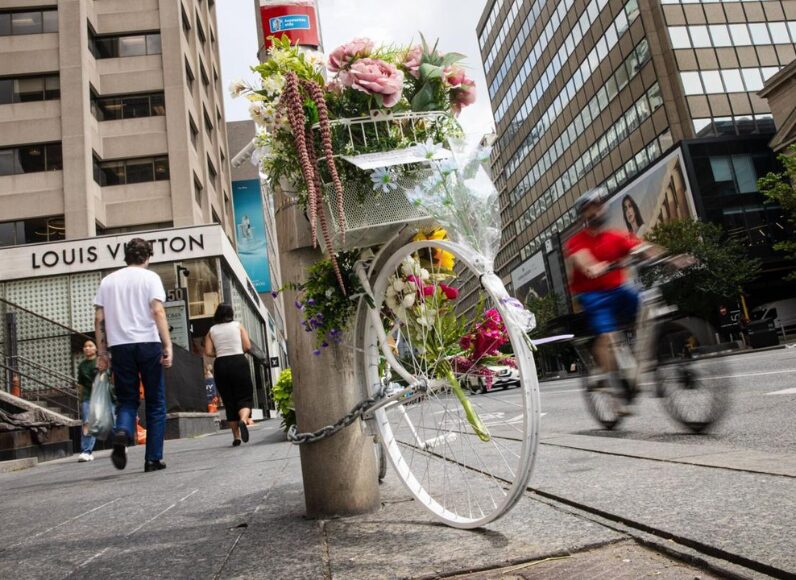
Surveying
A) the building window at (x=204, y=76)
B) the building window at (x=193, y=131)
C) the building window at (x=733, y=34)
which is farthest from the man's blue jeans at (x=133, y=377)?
the building window at (x=733, y=34)

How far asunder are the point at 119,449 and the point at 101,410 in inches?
14.2

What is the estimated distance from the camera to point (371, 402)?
270cm

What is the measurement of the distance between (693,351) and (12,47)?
31.3m

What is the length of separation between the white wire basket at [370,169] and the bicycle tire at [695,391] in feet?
9.24

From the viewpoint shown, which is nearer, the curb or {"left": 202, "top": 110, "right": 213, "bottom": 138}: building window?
the curb

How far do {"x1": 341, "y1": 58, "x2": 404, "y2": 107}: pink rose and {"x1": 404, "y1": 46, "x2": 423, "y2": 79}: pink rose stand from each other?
0.13 metres

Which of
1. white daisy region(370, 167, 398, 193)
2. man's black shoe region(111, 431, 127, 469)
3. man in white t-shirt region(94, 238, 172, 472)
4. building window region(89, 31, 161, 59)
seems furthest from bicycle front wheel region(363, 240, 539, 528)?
building window region(89, 31, 161, 59)

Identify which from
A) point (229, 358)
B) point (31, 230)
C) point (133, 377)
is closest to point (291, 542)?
point (133, 377)

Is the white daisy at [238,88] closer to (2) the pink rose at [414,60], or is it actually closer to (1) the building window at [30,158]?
(2) the pink rose at [414,60]

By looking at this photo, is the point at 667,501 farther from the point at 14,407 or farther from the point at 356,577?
the point at 14,407

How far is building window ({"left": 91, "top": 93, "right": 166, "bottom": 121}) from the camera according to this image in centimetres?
2842

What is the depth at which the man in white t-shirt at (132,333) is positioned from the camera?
469cm

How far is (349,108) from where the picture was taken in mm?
2504

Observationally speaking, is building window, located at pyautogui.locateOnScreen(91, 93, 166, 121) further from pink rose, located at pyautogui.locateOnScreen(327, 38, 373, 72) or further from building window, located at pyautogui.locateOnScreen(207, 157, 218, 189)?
pink rose, located at pyautogui.locateOnScreen(327, 38, 373, 72)
